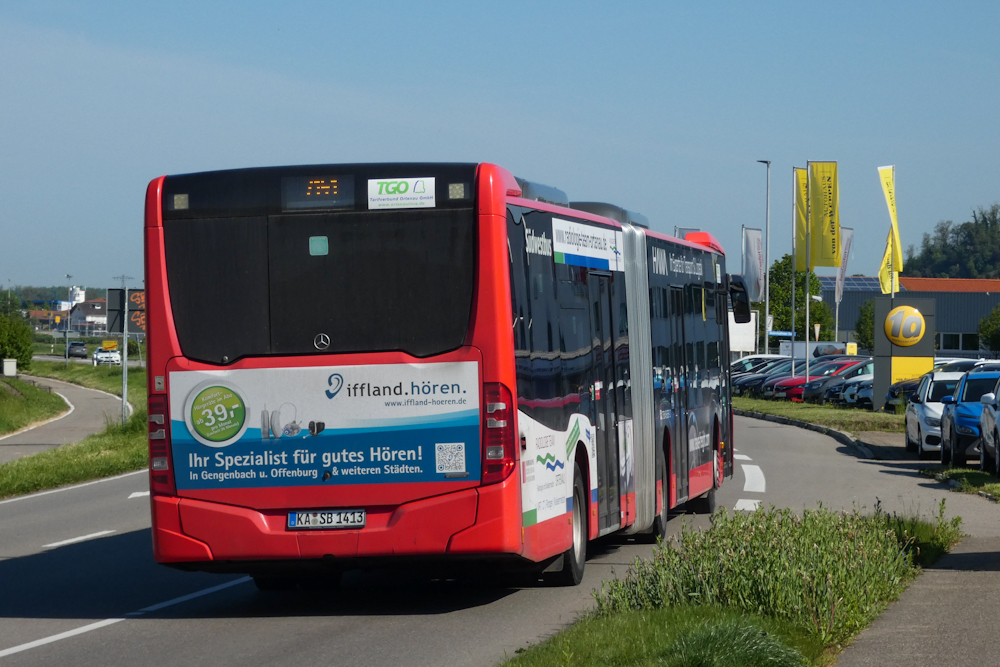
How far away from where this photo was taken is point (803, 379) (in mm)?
51875

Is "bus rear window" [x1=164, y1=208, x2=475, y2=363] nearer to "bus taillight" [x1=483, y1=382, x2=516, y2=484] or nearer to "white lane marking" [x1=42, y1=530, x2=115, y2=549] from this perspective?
"bus taillight" [x1=483, y1=382, x2=516, y2=484]

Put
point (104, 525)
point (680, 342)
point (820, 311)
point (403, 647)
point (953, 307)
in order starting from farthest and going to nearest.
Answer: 1. point (953, 307)
2. point (820, 311)
3. point (104, 525)
4. point (680, 342)
5. point (403, 647)

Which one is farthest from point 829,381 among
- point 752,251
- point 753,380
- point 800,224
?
point 753,380

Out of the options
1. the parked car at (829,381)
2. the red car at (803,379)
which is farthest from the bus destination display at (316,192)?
the red car at (803,379)

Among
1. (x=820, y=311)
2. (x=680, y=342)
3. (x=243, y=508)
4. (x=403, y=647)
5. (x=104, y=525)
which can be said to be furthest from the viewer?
(x=820, y=311)

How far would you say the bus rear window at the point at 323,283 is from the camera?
9.27m

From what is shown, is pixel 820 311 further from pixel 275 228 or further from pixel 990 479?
pixel 275 228

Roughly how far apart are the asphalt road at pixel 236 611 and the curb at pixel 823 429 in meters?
12.3

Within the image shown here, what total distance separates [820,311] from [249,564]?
9582 cm

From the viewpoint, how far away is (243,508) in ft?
30.7

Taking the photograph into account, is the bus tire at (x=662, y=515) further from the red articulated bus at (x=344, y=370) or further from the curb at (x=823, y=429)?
the curb at (x=823, y=429)

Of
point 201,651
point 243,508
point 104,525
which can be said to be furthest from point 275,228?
point 104,525

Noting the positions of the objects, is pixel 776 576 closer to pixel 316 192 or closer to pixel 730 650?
pixel 730 650

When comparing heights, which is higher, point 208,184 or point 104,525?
point 208,184
